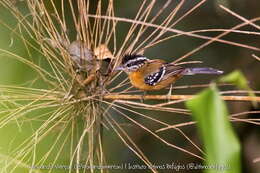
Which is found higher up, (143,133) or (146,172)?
(143,133)

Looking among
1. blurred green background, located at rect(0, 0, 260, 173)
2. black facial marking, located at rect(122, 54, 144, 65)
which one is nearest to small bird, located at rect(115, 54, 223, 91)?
black facial marking, located at rect(122, 54, 144, 65)

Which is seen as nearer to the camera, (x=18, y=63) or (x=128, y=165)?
(x=18, y=63)

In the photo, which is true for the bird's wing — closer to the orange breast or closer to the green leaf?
the orange breast

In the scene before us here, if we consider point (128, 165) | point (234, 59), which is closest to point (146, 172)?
point (128, 165)

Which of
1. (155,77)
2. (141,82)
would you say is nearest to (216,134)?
(141,82)

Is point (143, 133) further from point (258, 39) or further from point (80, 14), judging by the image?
point (80, 14)

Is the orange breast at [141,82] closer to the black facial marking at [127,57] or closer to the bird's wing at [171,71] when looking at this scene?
the bird's wing at [171,71]
